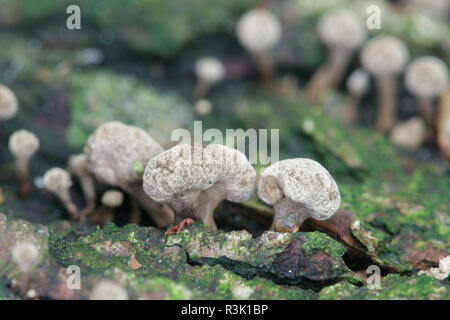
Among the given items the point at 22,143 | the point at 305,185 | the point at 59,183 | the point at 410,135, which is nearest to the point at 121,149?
the point at 59,183

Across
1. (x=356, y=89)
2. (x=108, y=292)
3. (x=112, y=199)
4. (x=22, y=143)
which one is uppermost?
(x=356, y=89)

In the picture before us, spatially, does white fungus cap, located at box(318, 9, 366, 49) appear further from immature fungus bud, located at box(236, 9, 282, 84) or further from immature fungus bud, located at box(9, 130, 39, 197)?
immature fungus bud, located at box(9, 130, 39, 197)

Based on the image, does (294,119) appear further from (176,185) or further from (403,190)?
(176,185)

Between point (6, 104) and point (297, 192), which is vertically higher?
point (6, 104)

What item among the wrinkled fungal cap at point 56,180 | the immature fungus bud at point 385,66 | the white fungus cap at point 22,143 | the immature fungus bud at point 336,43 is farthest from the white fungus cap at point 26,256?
the immature fungus bud at point 385,66

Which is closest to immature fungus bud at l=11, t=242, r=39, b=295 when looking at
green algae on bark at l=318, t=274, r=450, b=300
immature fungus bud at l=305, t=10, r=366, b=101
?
green algae on bark at l=318, t=274, r=450, b=300

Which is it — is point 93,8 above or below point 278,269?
above

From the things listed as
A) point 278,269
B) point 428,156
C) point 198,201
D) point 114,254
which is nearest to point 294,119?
point 428,156

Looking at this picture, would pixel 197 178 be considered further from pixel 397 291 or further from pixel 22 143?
pixel 22 143
